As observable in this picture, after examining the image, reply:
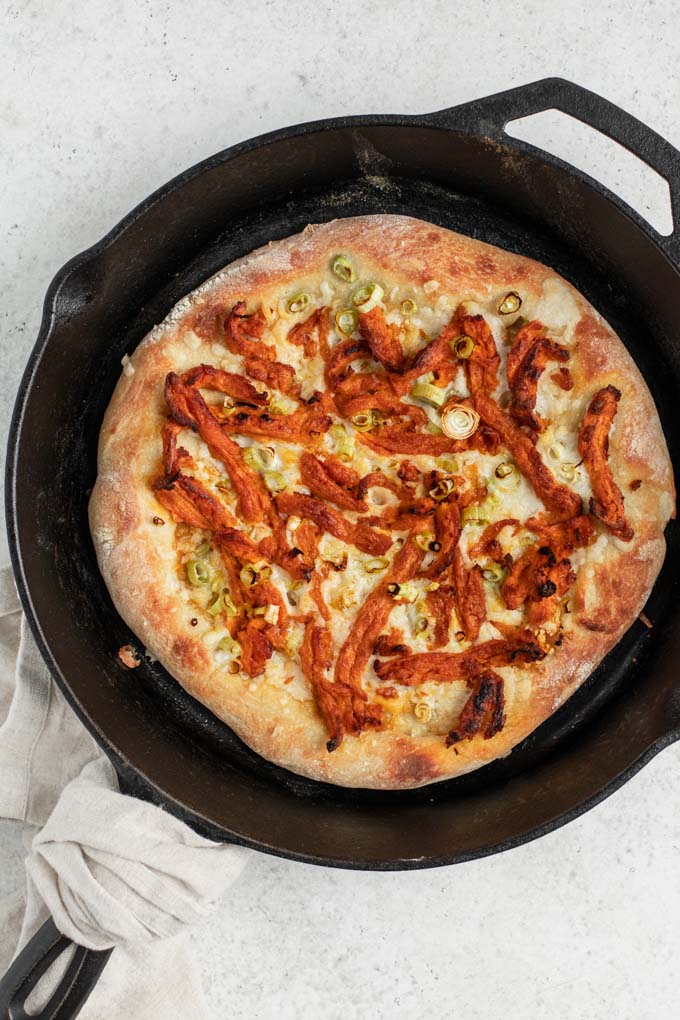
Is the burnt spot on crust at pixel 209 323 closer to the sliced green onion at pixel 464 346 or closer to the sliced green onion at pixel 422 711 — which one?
the sliced green onion at pixel 464 346

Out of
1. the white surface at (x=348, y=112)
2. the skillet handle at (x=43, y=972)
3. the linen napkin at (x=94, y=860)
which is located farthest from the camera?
the white surface at (x=348, y=112)

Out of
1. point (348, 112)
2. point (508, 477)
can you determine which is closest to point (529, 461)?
point (508, 477)

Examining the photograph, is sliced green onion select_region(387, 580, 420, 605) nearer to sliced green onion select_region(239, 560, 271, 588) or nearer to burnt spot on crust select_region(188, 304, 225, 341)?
sliced green onion select_region(239, 560, 271, 588)

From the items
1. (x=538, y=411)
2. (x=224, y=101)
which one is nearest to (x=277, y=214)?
(x=224, y=101)

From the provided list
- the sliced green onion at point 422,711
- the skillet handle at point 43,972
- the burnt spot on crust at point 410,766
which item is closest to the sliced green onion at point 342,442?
the sliced green onion at point 422,711

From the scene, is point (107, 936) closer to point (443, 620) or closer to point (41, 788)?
point (41, 788)

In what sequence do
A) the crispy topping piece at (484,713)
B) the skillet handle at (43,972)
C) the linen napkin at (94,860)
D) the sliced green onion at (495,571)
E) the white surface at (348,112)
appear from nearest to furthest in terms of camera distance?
the skillet handle at (43,972) < the linen napkin at (94,860) < the crispy topping piece at (484,713) < the sliced green onion at (495,571) < the white surface at (348,112)

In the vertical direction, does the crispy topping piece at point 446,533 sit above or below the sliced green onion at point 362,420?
below

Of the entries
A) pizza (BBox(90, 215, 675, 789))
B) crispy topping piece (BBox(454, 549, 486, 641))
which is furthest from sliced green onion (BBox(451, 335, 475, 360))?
crispy topping piece (BBox(454, 549, 486, 641))
